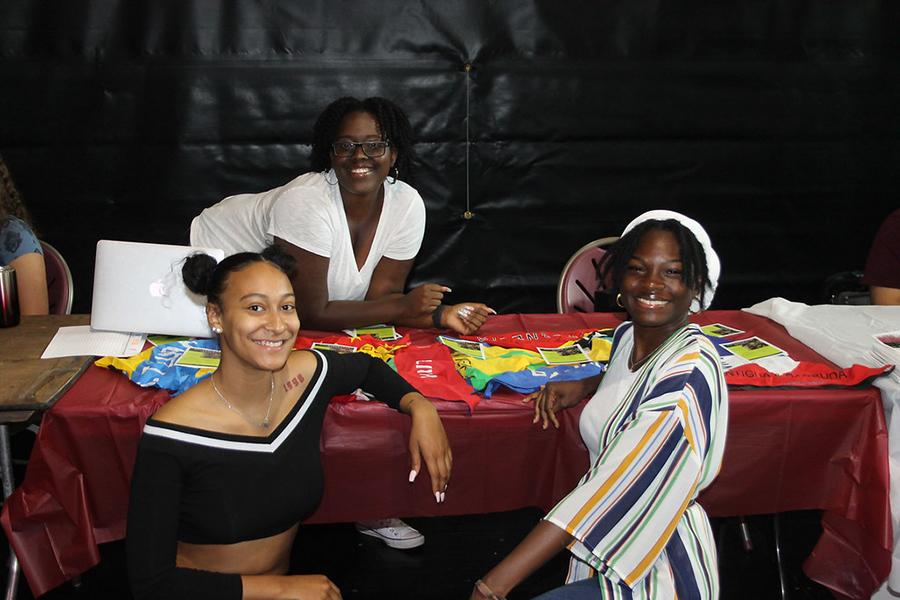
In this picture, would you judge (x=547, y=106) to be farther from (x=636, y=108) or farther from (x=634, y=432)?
(x=634, y=432)

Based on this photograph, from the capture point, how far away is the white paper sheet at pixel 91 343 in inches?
92.5

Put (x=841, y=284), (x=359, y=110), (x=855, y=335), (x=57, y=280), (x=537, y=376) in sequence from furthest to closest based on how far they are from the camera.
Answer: (x=841, y=284), (x=57, y=280), (x=359, y=110), (x=855, y=335), (x=537, y=376)

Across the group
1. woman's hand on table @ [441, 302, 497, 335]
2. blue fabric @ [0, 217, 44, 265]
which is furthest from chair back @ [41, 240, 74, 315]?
woman's hand on table @ [441, 302, 497, 335]

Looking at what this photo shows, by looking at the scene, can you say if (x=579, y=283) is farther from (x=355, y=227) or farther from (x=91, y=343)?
(x=91, y=343)

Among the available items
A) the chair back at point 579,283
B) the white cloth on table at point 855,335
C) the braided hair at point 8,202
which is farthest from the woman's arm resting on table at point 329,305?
the white cloth on table at point 855,335

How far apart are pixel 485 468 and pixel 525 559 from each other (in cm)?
59

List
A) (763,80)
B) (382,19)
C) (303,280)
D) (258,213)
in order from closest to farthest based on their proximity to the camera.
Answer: (303,280) → (258,213) → (382,19) → (763,80)

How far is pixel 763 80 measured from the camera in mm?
4312

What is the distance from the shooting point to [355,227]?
270cm

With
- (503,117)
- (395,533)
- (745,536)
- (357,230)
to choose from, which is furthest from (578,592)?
(503,117)

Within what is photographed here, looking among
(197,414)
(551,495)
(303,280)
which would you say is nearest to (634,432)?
(551,495)

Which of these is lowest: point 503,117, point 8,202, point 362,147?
point 8,202

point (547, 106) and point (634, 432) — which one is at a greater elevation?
point (547, 106)

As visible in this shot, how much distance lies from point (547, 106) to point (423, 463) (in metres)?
2.58
